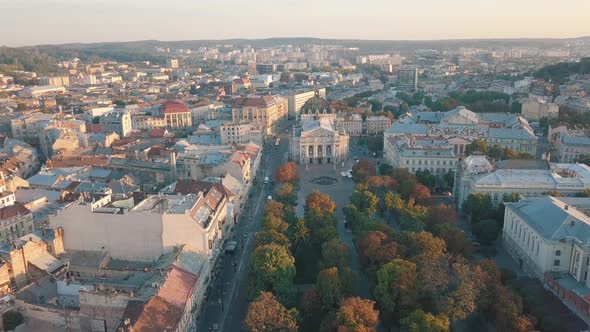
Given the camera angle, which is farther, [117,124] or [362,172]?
[117,124]

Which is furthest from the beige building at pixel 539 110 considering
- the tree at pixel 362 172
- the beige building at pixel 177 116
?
the beige building at pixel 177 116

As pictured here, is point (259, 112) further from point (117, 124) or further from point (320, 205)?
point (320, 205)

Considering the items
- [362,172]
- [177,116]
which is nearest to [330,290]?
[362,172]

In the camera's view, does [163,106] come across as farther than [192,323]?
Yes

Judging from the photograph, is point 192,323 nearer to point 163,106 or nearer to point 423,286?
point 423,286

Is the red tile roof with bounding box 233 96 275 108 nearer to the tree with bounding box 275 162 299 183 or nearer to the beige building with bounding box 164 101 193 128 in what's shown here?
the beige building with bounding box 164 101 193 128

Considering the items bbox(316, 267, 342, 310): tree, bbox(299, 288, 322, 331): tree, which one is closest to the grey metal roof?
bbox(316, 267, 342, 310): tree

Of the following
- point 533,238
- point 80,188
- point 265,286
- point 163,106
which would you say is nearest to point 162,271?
point 265,286
